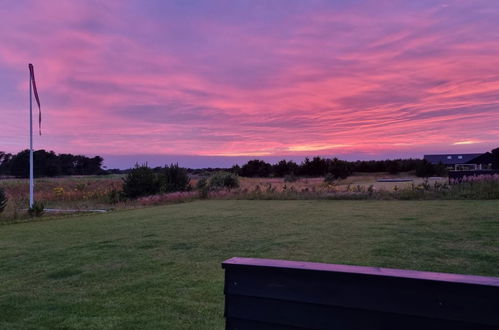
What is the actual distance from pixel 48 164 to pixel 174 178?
6309 centimetres

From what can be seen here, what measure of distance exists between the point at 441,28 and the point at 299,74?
5.76 m

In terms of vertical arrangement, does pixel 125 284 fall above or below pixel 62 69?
below

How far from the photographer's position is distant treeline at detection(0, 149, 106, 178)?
252 ft

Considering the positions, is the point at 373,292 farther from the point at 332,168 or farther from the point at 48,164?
the point at 48,164

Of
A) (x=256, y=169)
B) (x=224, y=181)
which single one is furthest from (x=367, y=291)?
(x=256, y=169)

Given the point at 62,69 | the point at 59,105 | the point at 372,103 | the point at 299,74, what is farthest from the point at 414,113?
the point at 59,105

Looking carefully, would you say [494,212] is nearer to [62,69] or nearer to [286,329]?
[286,329]

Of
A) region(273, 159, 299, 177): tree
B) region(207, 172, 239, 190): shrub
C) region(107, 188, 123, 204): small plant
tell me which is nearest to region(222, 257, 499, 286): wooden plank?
region(107, 188, 123, 204): small plant

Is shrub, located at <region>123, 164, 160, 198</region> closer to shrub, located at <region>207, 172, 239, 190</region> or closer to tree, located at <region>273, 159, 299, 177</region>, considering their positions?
shrub, located at <region>207, 172, 239, 190</region>

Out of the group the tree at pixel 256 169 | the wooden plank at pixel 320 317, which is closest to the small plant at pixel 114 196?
the wooden plank at pixel 320 317

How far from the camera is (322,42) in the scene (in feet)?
44.0

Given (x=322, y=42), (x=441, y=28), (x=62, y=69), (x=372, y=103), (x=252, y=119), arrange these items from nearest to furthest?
(x=441, y=28) → (x=322, y=42) → (x=62, y=69) → (x=372, y=103) → (x=252, y=119)

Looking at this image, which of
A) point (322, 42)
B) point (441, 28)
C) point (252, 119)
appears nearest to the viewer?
point (441, 28)

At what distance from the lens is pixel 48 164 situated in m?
77.9
